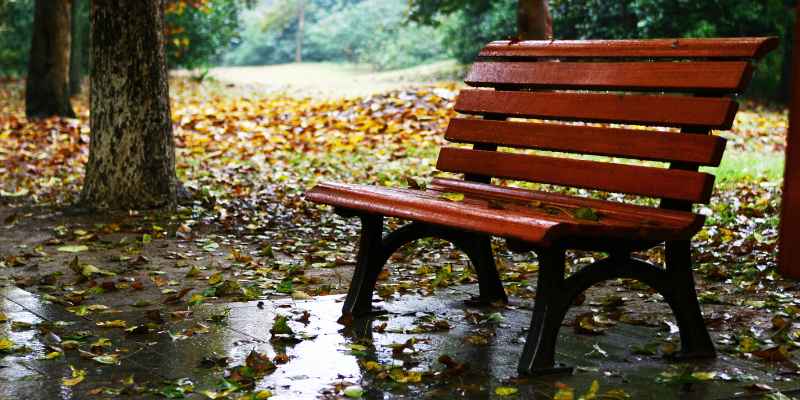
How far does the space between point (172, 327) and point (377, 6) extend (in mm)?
29305

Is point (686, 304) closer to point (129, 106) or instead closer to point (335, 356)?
point (335, 356)

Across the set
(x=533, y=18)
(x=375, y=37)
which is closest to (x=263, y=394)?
(x=533, y=18)

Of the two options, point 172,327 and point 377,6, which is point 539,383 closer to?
point 172,327

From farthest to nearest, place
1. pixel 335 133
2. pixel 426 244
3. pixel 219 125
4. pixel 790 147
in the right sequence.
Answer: pixel 219 125, pixel 335 133, pixel 426 244, pixel 790 147

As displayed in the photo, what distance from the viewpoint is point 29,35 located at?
2233 centimetres

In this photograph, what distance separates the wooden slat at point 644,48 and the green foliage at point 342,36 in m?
24.5

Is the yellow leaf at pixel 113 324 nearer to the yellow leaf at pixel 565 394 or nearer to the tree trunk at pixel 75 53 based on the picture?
the yellow leaf at pixel 565 394

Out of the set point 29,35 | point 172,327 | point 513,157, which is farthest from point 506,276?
point 29,35

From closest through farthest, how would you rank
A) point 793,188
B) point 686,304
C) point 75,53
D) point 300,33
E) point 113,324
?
point 686,304
point 113,324
point 793,188
point 75,53
point 300,33

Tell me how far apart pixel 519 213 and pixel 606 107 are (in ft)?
2.92

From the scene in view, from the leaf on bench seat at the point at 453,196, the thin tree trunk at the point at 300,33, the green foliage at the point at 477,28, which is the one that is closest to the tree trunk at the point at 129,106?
the leaf on bench seat at the point at 453,196

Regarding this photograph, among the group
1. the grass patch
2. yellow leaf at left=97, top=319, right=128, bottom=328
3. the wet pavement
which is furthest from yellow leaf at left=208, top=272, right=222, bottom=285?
the grass patch

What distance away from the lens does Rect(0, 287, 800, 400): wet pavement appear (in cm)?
352

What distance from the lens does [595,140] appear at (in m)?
4.36
